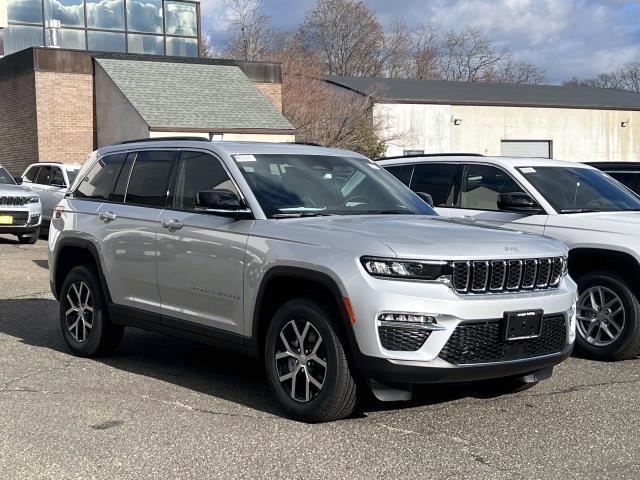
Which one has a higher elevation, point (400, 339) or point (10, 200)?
point (10, 200)

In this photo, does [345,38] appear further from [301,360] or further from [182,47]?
[301,360]

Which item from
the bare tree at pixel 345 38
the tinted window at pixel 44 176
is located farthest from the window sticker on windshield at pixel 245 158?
the bare tree at pixel 345 38

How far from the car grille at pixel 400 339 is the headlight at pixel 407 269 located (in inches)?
12.9

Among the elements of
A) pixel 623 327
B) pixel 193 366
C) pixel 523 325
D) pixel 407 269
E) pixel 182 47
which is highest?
pixel 182 47

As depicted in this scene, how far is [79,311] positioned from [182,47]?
29071 millimetres

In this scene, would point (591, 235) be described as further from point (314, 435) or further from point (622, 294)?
point (314, 435)

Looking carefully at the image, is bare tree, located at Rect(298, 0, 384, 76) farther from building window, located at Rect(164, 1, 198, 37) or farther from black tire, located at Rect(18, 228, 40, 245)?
black tire, located at Rect(18, 228, 40, 245)

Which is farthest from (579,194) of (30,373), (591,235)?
(30,373)

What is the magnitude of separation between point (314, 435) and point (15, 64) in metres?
27.2

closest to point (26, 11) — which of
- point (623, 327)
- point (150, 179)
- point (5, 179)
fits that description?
point (5, 179)

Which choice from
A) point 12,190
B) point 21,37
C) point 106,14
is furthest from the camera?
point 106,14

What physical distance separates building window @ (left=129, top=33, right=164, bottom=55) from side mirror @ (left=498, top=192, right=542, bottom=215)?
91.5ft

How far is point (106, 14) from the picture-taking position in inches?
1339

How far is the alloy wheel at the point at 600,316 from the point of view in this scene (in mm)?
7832
